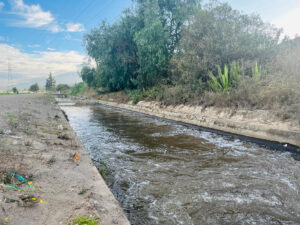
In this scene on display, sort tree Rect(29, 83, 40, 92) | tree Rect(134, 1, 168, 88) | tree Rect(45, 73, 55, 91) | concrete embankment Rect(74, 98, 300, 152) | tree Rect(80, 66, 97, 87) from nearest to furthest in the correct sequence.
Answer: concrete embankment Rect(74, 98, 300, 152), tree Rect(134, 1, 168, 88), tree Rect(80, 66, 97, 87), tree Rect(29, 83, 40, 92), tree Rect(45, 73, 55, 91)

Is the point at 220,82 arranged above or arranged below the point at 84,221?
above

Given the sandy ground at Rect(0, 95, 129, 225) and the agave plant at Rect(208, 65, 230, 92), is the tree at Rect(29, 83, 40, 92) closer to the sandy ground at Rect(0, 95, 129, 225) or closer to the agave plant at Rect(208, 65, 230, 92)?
the agave plant at Rect(208, 65, 230, 92)

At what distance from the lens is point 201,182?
12.5 ft

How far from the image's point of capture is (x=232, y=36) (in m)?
11.8

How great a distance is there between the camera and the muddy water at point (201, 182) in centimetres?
280

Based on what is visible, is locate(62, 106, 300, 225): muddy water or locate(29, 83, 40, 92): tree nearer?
locate(62, 106, 300, 225): muddy water

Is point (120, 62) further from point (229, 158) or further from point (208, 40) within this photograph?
point (229, 158)

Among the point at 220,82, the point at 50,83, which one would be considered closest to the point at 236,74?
the point at 220,82

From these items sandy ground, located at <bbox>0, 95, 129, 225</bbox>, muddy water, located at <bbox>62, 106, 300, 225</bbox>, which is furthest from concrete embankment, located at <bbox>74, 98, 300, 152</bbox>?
sandy ground, located at <bbox>0, 95, 129, 225</bbox>

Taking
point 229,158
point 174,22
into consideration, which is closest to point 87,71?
point 174,22

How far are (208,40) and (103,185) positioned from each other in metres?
11.1

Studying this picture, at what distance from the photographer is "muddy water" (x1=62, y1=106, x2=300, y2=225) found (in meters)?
2.80

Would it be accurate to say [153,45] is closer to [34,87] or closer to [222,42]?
[222,42]

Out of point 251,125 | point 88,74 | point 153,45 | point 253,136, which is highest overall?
point 153,45
